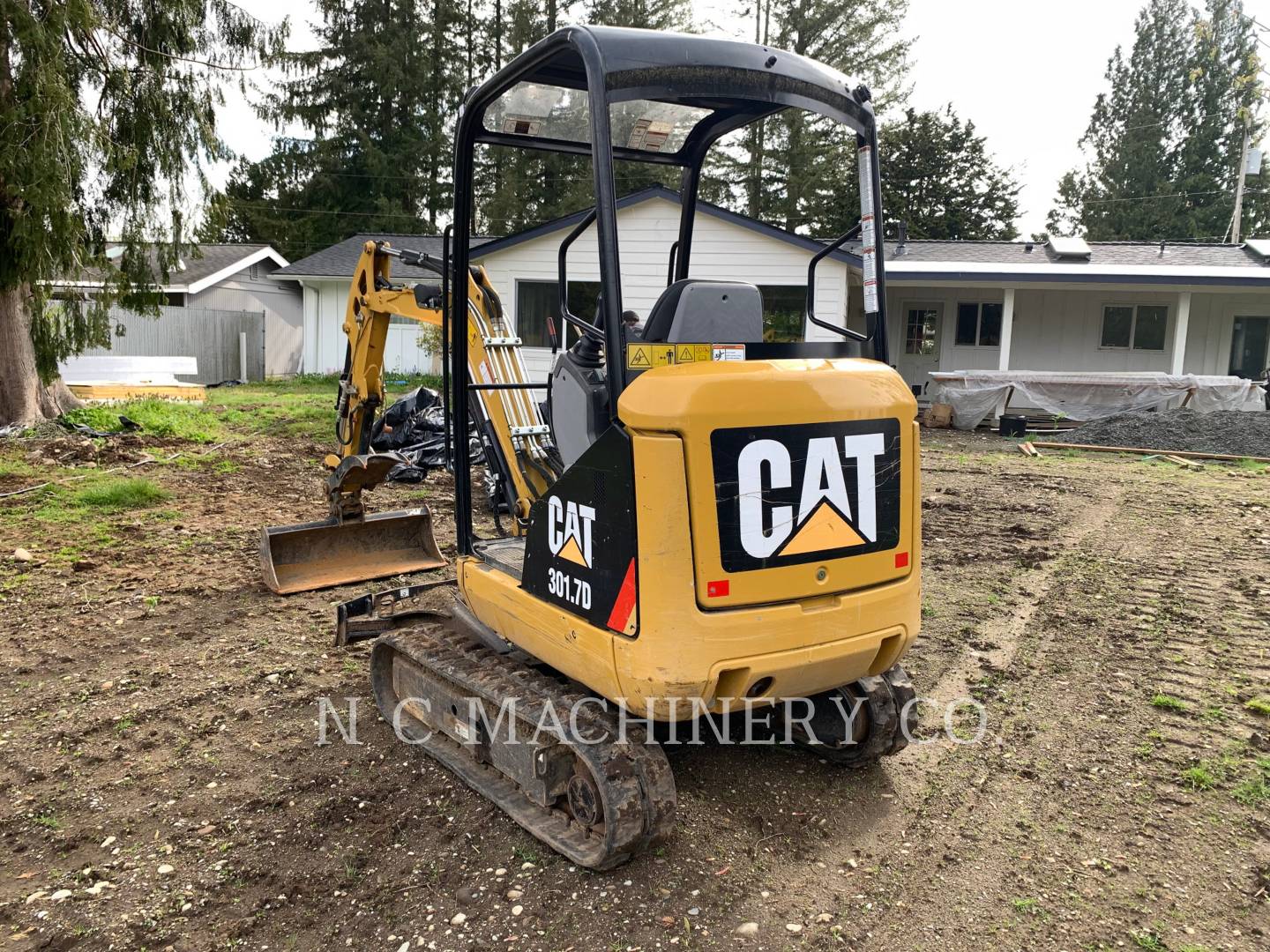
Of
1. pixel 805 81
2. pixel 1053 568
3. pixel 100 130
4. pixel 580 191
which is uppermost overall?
pixel 580 191

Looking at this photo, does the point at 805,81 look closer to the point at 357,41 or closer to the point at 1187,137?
the point at 357,41

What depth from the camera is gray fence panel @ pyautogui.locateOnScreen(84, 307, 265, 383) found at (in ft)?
73.7

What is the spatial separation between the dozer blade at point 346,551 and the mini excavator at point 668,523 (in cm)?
269

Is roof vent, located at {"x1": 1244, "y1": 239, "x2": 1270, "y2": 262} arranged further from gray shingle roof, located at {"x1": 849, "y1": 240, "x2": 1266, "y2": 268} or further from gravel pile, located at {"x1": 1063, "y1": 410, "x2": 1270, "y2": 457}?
gravel pile, located at {"x1": 1063, "y1": 410, "x2": 1270, "y2": 457}

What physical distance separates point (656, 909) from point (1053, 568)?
17.2ft

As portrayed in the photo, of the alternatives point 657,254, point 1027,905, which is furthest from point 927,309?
point 1027,905

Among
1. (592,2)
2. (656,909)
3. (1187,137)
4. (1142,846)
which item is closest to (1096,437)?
(1142,846)

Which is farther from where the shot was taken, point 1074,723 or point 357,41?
point 357,41

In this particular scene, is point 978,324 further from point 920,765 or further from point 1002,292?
point 920,765

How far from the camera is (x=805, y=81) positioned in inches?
128

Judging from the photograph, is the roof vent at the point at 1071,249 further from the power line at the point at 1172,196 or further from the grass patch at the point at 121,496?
the power line at the point at 1172,196

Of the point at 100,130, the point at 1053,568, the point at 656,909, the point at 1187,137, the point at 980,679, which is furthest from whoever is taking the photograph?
the point at 1187,137

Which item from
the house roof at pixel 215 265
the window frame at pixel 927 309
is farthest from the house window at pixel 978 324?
the house roof at pixel 215 265

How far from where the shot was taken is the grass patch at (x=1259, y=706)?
4.43 m
